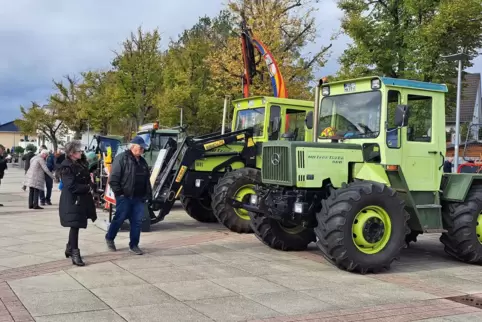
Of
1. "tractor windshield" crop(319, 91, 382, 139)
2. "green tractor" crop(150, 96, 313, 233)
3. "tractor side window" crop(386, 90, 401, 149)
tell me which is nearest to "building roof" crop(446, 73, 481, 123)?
"green tractor" crop(150, 96, 313, 233)

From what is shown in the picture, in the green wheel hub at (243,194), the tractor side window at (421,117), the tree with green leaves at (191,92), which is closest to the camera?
the tractor side window at (421,117)

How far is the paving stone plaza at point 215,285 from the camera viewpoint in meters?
5.52

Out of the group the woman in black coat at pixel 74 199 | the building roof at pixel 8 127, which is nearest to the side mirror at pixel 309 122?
the woman in black coat at pixel 74 199

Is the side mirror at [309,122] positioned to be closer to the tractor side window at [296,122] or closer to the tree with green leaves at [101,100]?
the tractor side window at [296,122]

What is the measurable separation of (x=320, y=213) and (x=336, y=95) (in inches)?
88.4

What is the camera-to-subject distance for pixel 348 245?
23.6 ft

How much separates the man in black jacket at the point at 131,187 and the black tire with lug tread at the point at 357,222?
2765mm

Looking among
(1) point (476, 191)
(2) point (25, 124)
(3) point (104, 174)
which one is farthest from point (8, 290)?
(2) point (25, 124)

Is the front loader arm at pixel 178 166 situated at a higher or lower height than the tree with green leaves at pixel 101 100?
lower

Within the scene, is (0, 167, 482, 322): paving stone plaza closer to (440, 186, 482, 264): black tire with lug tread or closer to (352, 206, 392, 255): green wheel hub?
(440, 186, 482, 264): black tire with lug tread

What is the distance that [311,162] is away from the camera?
7.66 meters

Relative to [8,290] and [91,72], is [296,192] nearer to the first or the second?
[8,290]

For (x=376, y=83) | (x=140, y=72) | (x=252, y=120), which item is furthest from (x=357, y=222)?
(x=140, y=72)

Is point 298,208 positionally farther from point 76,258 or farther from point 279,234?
point 76,258
